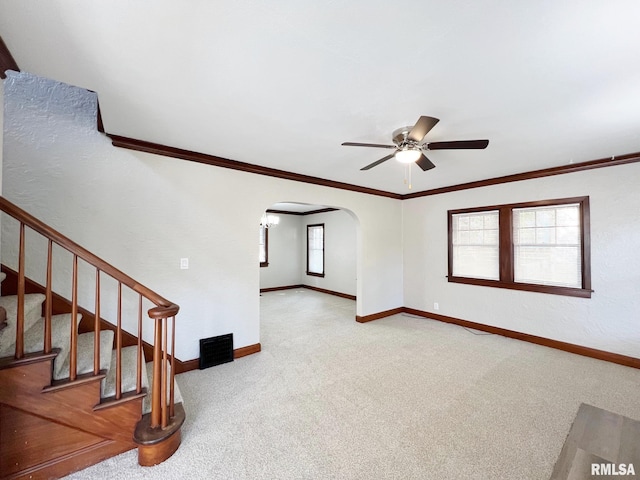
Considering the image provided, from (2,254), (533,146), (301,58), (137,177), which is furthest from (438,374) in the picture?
(2,254)

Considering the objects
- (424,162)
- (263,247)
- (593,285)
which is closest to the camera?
(424,162)

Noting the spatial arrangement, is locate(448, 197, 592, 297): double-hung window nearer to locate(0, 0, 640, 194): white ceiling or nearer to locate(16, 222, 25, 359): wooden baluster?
locate(0, 0, 640, 194): white ceiling

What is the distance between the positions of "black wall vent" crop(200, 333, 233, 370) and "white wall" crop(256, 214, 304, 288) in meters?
4.58

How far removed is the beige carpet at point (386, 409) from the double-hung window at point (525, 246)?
94cm

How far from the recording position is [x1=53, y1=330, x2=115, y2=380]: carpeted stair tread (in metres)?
1.75

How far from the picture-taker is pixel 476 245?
4.59 m

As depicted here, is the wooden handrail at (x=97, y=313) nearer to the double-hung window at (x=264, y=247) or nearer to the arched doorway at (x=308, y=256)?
the arched doorway at (x=308, y=256)

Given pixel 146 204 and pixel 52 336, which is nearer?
pixel 52 336

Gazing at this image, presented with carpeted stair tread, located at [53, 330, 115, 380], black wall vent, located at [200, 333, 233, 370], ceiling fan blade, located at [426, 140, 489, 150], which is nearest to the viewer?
carpeted stair tread, located at [53, 330, 115, 380]

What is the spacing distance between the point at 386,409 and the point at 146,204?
3.05 meters

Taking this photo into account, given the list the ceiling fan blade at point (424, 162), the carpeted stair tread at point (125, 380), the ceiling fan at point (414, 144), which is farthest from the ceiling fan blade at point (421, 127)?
the carpeted stair tread at point (125, 380)

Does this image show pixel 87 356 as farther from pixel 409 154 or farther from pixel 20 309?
pixel 409 154

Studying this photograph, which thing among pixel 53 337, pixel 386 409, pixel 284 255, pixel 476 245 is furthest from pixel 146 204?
pixel 284 255

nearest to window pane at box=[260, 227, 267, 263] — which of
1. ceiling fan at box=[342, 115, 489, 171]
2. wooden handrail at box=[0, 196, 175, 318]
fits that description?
ceiling fan at box=[342, 115, 489, 171]
